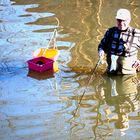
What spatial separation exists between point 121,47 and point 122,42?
0.11m

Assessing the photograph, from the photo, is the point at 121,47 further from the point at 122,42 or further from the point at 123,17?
the point at 123,17

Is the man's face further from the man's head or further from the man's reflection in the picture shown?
the man's reflection

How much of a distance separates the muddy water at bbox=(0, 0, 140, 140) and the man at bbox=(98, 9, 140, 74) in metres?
0.27

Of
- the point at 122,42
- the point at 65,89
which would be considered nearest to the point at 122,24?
the point at 122,42

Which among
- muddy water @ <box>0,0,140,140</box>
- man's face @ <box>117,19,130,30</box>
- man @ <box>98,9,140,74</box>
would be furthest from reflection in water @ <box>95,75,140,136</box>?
man's face @ <box>117,19,130,30</box>

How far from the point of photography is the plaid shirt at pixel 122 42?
8.08 m

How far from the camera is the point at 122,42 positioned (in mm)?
8125

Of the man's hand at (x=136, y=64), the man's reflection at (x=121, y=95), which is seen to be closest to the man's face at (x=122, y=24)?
the man's hand at (x=136, y=64)

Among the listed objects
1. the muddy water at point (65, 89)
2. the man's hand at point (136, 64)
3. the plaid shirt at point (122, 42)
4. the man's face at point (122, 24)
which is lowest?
the muddy water at point (65, 89)

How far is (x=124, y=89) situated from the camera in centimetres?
805

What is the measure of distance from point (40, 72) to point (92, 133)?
9.17 ft

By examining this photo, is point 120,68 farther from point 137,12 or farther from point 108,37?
point 137,12

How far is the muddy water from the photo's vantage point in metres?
6.61

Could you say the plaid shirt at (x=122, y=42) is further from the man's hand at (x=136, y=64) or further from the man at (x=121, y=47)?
the man's hand at (x=136, y=64)
